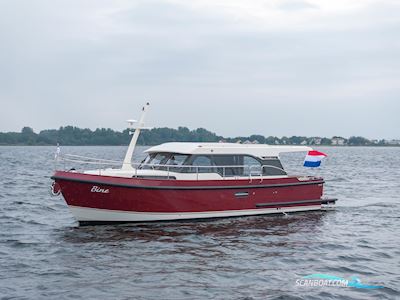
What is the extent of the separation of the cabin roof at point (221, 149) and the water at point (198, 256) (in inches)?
90.4

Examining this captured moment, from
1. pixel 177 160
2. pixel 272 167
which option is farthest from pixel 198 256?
pixel 272 167

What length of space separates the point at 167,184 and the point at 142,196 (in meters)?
0.84

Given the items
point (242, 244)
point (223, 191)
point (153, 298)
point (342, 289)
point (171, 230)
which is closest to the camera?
point (153, 298)

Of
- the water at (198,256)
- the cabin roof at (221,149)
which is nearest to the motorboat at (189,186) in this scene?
the cabin roof at (221,149)

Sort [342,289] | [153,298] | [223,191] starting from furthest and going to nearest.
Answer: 1. [223,191]
2. [342,289]
3. [153,298]

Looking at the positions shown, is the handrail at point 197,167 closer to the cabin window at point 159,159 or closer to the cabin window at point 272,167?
the cabin window at point 272,167

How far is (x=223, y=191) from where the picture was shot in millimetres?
17703

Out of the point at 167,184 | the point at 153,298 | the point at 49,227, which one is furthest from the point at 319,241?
the point at 49,227

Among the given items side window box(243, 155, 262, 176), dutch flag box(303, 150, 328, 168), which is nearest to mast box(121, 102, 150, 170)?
side window box(243, 155, 262, 176)

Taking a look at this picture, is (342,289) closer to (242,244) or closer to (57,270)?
(242,244)

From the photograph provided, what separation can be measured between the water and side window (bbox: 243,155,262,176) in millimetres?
1619

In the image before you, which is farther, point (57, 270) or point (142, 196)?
point (142, 196)

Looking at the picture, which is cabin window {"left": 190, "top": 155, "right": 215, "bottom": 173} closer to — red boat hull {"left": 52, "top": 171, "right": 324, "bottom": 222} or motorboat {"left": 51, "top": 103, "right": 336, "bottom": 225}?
motorboat {"left": 51, "top": 103, "right": 336, "bottom": 225}

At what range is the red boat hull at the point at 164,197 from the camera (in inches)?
632
